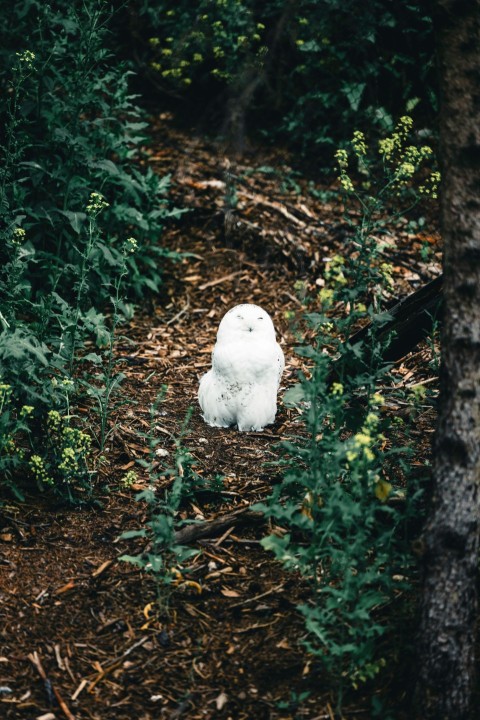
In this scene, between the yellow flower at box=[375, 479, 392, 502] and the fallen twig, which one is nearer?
the fallen twig

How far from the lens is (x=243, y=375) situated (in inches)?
157

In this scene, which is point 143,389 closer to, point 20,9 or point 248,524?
point 248,524

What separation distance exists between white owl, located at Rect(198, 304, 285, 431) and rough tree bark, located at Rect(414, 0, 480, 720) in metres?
1.71

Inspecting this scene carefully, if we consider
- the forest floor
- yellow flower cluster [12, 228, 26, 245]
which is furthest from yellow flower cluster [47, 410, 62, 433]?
yellow flower cluster [12, 228, 26, 245]

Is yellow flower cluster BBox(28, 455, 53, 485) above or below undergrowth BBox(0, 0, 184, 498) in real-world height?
below

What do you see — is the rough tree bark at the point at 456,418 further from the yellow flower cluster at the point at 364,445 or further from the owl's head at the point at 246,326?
the owl's head at the point at 246,326

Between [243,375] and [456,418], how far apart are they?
1785 millimetres

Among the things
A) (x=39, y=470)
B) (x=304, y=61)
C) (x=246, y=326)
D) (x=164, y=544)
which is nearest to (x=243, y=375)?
(x=246, y=326)

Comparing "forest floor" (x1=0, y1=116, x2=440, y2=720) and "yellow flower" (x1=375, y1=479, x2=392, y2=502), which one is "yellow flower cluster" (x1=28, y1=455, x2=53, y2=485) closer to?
"forest floor" (x1=0, y1=116, x2=440, y2=720)

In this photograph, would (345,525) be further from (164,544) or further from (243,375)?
(243,375)

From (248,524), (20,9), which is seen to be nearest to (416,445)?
(248,524)

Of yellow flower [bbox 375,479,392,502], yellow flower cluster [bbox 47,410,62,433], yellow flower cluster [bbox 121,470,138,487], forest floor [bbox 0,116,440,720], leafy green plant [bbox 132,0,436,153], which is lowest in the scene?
forest floor [bbox 0,116,440,720]

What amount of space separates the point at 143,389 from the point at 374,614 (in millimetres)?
2221

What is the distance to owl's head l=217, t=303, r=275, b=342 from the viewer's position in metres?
4.11
